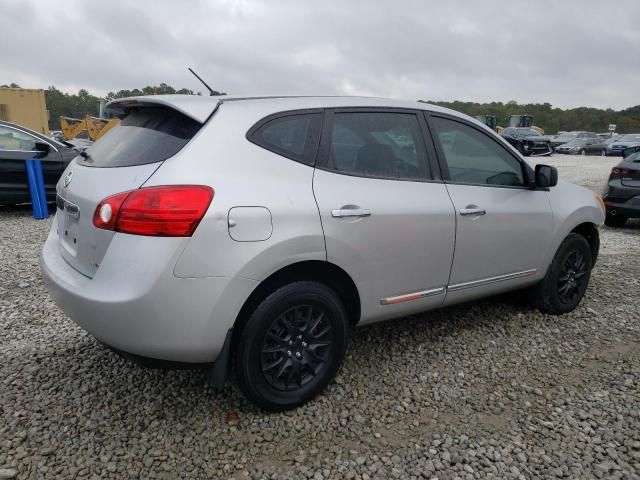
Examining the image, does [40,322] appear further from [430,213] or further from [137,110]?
[430,213]

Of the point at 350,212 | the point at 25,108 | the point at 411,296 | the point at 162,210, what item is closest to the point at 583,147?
the point at 25,108

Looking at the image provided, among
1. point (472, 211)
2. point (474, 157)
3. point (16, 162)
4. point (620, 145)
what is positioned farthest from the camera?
point (620, 145)

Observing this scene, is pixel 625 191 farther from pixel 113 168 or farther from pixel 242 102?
pixel 113 168

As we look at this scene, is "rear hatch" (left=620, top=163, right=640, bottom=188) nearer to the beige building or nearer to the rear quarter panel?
the rear quarter panel

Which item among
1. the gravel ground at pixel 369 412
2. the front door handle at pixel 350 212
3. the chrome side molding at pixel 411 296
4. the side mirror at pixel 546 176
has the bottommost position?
the gravel ground at pixel 369 412

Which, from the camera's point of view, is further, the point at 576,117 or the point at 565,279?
the point at 576,117

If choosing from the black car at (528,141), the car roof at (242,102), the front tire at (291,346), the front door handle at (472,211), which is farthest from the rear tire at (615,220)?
the black car at (528,141)

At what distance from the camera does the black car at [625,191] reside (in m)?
7.66

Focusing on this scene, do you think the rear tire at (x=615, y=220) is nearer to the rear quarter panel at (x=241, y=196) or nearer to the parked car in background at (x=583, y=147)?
the rear quarter panel at (x=241, y=196)

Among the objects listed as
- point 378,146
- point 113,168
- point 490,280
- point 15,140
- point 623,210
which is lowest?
point 623,210

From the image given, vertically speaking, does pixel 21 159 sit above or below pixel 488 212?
below

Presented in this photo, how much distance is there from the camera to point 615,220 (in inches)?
328

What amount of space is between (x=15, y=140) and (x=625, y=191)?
31.2ft

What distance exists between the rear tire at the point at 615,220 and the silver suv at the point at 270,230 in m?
5.85
